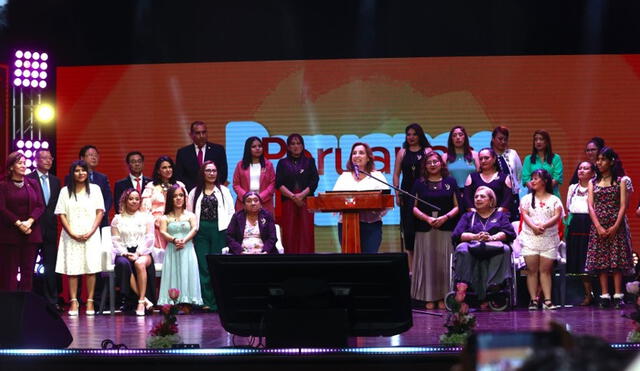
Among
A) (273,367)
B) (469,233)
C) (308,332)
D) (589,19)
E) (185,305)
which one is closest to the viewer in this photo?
(273,367)

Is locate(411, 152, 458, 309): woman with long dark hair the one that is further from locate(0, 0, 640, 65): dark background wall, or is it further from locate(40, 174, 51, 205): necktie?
locate(40, 174, 51, 205): necktie

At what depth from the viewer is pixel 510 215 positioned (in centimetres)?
865

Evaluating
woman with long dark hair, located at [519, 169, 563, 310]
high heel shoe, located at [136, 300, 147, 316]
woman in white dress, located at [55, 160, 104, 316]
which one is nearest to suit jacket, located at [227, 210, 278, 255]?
high heel shoe, located at [136, 300, 147, 316]

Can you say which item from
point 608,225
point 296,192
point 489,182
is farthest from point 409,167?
point 608,225

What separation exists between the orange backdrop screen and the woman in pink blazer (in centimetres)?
141

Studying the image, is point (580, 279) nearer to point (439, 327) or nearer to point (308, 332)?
point (439, 327)

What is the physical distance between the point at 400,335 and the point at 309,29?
16.0 ft

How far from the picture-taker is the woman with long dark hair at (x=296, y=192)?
30.3 feet

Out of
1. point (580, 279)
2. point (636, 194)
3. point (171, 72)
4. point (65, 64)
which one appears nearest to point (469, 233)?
point (580, 279)

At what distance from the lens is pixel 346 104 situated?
10.8 m

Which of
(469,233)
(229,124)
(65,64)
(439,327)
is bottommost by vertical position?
(439,327)

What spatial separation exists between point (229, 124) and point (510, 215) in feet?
11.7

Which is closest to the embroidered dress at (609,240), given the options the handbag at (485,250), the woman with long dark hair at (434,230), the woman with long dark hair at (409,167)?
the handbag at (485,250)

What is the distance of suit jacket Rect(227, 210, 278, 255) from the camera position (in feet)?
27.6
